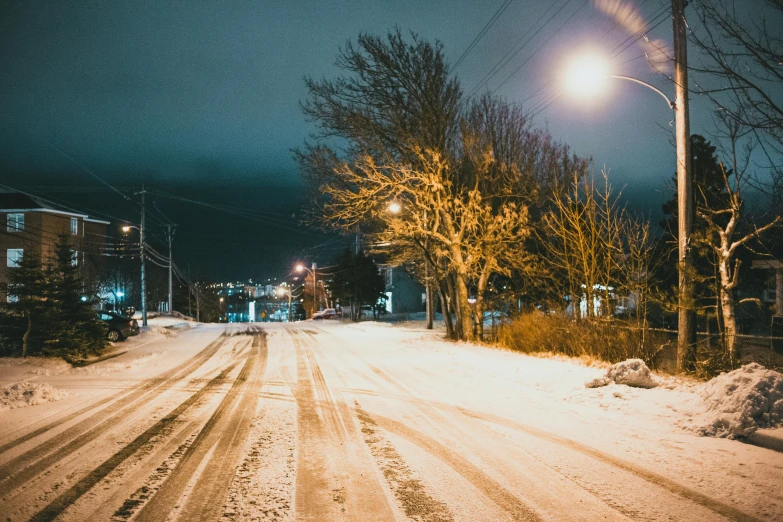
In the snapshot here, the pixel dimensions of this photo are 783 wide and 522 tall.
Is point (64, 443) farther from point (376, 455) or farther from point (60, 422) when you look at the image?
point (376, 455)

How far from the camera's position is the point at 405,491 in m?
4.70

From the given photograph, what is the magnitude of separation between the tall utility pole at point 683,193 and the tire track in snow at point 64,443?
1010 centimetres

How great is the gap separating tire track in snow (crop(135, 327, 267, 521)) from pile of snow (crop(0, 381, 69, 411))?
3046 millimetres

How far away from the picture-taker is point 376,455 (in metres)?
5.77

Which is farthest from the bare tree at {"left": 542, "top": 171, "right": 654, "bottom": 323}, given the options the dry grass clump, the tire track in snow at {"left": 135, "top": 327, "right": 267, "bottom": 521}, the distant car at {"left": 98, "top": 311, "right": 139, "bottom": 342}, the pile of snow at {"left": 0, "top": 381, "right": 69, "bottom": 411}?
the distant car at {"left": 98, "top": 311, "right": 139, "bottom": 342}

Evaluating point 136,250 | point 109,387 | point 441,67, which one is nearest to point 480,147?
point 441,67

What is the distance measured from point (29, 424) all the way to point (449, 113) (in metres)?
17.6

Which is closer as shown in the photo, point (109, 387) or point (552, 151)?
point (109, 387)

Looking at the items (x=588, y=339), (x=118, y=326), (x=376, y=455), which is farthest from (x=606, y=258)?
(x=118, y=326)

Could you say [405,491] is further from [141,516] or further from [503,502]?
[141,516]

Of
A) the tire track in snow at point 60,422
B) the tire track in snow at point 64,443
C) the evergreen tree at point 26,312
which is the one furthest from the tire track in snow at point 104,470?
the evergreen tree at point 26,312

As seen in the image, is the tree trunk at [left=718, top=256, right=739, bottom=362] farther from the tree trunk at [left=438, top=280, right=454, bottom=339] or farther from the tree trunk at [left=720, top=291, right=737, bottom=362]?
the tree trunk at [left=438, top=280, right=454, bottom=339]

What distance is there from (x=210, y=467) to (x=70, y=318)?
13983 mm

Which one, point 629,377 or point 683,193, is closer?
point 629,377
